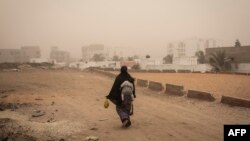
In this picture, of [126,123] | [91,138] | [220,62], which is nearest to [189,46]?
[220,62]

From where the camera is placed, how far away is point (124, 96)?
25.8ft

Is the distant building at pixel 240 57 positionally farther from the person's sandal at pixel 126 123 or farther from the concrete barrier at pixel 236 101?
the person's sandal at pixel 126 123

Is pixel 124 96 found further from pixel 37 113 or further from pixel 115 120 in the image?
pixel 37 113

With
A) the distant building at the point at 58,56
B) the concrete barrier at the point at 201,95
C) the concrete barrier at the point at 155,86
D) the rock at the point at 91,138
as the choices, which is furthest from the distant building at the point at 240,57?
the distant building at the point at 58,56

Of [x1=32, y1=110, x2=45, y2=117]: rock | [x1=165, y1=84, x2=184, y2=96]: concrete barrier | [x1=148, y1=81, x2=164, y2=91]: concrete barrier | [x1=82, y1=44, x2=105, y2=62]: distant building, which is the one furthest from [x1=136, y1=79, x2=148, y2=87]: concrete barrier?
[x1=82, y1=44, x2=105, y2=62]: distant building

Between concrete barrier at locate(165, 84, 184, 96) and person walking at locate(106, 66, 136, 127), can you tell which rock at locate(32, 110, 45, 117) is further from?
concrete barrier at locate(165, 84, 184, 96)

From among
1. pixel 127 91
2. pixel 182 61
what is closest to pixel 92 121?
pixel 127 91

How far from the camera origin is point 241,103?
1072 cm

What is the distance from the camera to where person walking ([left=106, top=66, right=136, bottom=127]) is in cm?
782

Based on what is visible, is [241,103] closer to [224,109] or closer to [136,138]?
[224,109]

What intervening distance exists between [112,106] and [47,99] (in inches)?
148

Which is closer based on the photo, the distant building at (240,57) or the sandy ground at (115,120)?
the sandy ground at (115,120)

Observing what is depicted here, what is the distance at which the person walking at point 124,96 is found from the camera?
782 centimetres

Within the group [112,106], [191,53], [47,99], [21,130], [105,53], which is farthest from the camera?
[105,53]
